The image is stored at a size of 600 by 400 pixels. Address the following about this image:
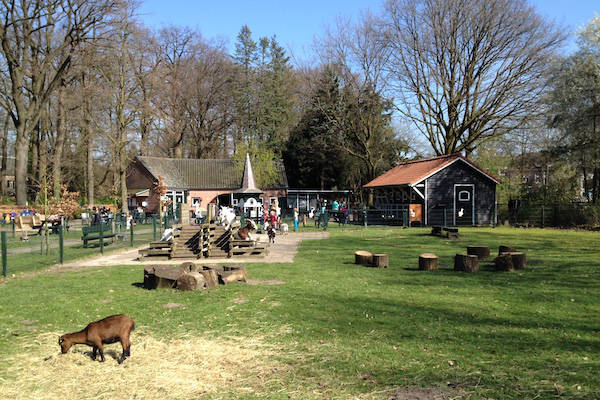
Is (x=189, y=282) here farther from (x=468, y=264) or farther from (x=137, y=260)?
(x=468, y=264)

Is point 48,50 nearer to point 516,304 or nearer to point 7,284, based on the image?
point 7,284

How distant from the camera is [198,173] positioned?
4950 cm

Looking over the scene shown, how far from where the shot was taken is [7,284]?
11211 millimetres

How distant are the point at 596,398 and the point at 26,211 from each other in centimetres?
3633

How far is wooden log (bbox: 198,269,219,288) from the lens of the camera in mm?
10312

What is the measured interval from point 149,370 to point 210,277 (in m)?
4.87

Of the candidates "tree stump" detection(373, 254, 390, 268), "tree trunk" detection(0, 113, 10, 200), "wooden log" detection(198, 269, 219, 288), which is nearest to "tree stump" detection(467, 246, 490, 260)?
"tree stump" detection(373, 254, 390, 268)

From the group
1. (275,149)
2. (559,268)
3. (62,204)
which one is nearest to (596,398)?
(559,268)

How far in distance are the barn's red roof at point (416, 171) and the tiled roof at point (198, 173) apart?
1472 centimetres

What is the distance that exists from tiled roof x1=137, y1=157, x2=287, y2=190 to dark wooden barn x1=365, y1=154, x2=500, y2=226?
19.7m

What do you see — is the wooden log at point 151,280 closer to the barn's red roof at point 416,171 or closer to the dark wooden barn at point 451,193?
the dark wooden barn at point 451,193

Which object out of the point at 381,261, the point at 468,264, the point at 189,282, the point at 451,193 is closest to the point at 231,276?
the point at 189,282

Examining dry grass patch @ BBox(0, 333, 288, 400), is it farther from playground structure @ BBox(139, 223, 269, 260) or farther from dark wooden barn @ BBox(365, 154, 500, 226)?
dark wooden barn @ BBox(365, 154, 500, 226)

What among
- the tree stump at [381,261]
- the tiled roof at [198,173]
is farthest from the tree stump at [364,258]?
the tiled roof at [198,173]
